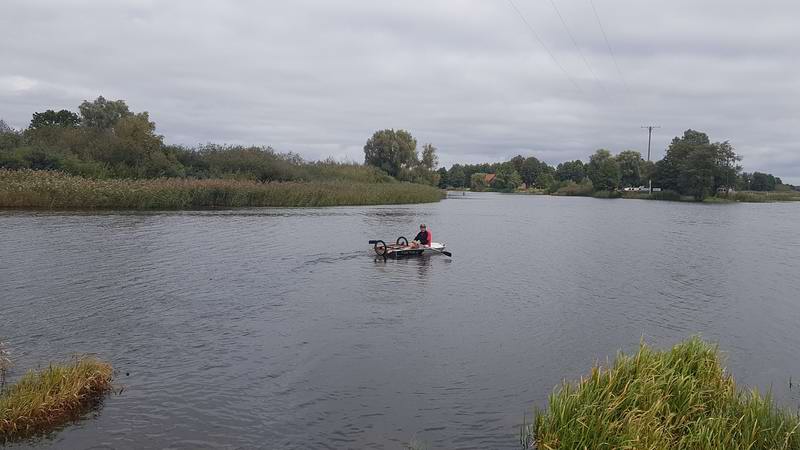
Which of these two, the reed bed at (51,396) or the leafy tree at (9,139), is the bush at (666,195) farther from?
the reed bed at (51,396)

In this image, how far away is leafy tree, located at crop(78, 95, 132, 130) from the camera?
8550 cm

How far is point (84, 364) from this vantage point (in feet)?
35.2

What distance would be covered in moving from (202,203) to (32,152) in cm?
1740

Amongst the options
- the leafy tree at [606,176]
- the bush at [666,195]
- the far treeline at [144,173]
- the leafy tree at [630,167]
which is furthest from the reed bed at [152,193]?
the leafy tree at [630,167]

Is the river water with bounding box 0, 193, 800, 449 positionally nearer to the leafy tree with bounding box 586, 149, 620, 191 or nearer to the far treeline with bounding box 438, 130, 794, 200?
the far treeline with bounding box 438, 130, 794, 200

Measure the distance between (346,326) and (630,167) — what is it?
15174 cm

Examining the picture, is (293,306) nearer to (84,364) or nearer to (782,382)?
(84,364)

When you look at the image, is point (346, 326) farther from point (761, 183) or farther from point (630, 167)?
point (761, 183)

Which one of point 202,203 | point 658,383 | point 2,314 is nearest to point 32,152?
point 202,203

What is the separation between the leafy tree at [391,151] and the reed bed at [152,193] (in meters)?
39.7

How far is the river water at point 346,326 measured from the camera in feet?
33.4

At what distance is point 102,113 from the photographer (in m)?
Answer: 85.5

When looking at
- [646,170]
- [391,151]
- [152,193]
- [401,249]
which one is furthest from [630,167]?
[401,249]

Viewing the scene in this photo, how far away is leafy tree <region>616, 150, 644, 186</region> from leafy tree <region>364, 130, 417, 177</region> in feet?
224
